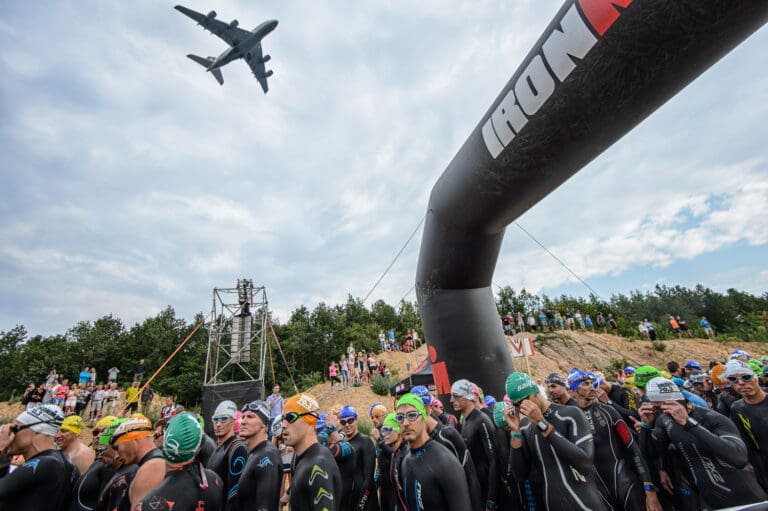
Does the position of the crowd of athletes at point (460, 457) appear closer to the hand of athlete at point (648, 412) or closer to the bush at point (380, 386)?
the hand of athlete at point (648, 412)

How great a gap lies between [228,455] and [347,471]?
1532 millimetres

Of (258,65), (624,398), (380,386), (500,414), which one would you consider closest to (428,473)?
(500,414)

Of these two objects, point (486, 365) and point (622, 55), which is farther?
point (486, 365)

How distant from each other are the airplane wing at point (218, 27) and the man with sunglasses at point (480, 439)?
20107 mm

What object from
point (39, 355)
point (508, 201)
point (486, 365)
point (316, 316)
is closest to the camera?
point (508, 201)

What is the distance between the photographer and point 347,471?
4438 mm

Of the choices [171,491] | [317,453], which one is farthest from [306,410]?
[171,491]

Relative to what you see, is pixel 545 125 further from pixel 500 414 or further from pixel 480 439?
pixel 480 439

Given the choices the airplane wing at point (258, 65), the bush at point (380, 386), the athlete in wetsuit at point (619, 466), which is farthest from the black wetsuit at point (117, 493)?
the airplane wing at point (258, 65)

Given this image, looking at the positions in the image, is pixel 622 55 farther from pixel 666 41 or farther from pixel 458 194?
pixel 458 194

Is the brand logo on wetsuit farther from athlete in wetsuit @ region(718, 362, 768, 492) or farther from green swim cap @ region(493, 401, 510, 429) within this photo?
athlete in wetsuit @ region(718, 362, 768, 492)

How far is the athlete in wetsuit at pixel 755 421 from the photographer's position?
335 centimetres

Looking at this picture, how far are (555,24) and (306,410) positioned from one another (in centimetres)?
392

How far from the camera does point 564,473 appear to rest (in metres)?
2.72
